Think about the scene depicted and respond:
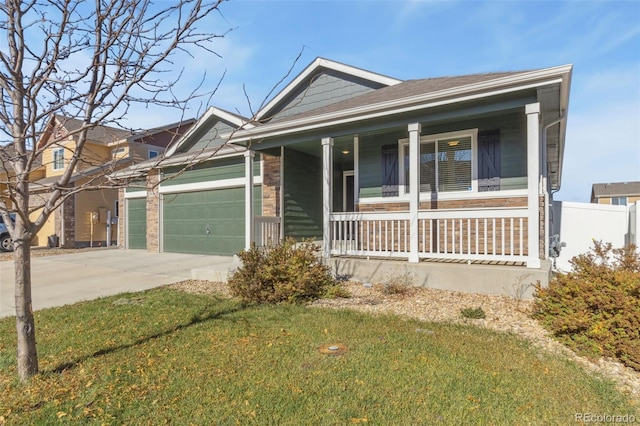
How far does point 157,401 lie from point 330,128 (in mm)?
5983

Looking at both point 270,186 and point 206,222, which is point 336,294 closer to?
point 270,186

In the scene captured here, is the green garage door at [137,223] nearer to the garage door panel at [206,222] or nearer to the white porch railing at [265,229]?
the garage door panel at [206,222]

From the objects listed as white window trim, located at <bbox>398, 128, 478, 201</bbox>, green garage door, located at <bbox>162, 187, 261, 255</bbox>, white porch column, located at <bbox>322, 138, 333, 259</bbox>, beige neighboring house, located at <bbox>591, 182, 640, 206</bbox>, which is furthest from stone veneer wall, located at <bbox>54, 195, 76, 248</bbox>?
beige neighboring house, located at <bbox>591, 182, 640, 206</bbox>

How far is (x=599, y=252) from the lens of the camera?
518cm

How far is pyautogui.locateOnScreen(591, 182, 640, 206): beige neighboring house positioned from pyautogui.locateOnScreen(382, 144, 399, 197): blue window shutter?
134ft

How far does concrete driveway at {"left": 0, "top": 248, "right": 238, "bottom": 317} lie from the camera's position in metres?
6.61

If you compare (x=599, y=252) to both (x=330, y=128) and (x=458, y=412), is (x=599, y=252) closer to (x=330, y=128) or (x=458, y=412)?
(x=458, y=412)

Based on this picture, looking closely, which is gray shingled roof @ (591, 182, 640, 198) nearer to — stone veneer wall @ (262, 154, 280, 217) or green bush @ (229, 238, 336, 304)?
stone veneer wall @ (262, 154, 280, 217)

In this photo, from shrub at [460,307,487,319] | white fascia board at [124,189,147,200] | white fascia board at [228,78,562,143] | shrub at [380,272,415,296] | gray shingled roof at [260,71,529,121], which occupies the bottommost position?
shrub at [460,307,487,319]

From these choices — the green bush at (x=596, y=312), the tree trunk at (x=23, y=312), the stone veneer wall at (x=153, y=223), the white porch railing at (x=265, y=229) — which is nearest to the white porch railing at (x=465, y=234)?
the green bush at (x=596, y=312)

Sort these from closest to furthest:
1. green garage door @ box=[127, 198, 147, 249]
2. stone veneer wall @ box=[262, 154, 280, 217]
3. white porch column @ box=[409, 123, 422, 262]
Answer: white porch column @ box=[409, 123, 422, 262], stone veneer wall @ box=[262, 154, 280, 217], green garage door @ box=[127, 198, 147, 249]

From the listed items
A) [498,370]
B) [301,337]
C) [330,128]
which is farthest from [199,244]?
[498,370]

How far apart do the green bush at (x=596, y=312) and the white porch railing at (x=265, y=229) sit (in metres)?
5.52

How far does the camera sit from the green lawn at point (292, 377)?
258 centimetres
